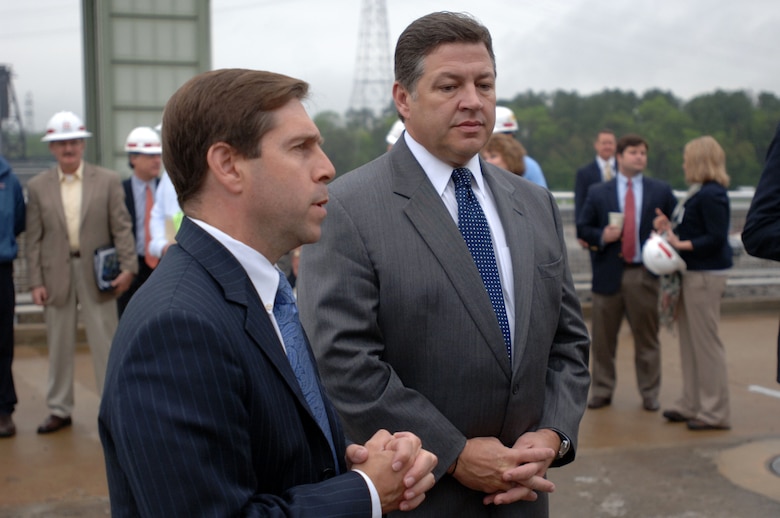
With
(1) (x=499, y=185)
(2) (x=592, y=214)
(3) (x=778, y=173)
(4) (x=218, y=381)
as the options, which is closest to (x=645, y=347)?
(2) (x=592, y=214)

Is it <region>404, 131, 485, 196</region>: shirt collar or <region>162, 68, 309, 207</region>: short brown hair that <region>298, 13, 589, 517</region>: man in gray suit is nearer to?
<region>404, 131, 485, 196</region>: shirt collar

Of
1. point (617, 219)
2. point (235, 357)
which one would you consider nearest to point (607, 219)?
point (617, 219)

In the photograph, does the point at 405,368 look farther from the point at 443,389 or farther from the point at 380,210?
the point at 380,210

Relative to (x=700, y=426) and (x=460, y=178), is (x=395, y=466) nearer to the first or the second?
(x=460, y=178)

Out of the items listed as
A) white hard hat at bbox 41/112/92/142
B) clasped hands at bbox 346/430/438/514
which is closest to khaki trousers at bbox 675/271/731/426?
white hard hat at bbox 41/112/92/142

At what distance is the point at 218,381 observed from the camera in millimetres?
1573

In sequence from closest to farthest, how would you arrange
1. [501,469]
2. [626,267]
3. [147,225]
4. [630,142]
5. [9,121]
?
[501,469], [630,142], [626,267], [147,225], [9,121]

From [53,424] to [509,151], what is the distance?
12.5 ft

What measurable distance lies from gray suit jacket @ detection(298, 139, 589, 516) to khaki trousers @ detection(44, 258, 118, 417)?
184 inches

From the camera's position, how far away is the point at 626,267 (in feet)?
24.2

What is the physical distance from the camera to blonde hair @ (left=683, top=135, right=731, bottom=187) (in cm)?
672

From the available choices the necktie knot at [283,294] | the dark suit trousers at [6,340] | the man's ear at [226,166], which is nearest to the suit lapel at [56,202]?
the dark suit trousers at [6,340]

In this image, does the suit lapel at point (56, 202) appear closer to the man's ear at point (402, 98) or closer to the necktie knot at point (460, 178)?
the man's ear at point (402, 98)

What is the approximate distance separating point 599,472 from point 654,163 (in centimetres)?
481
